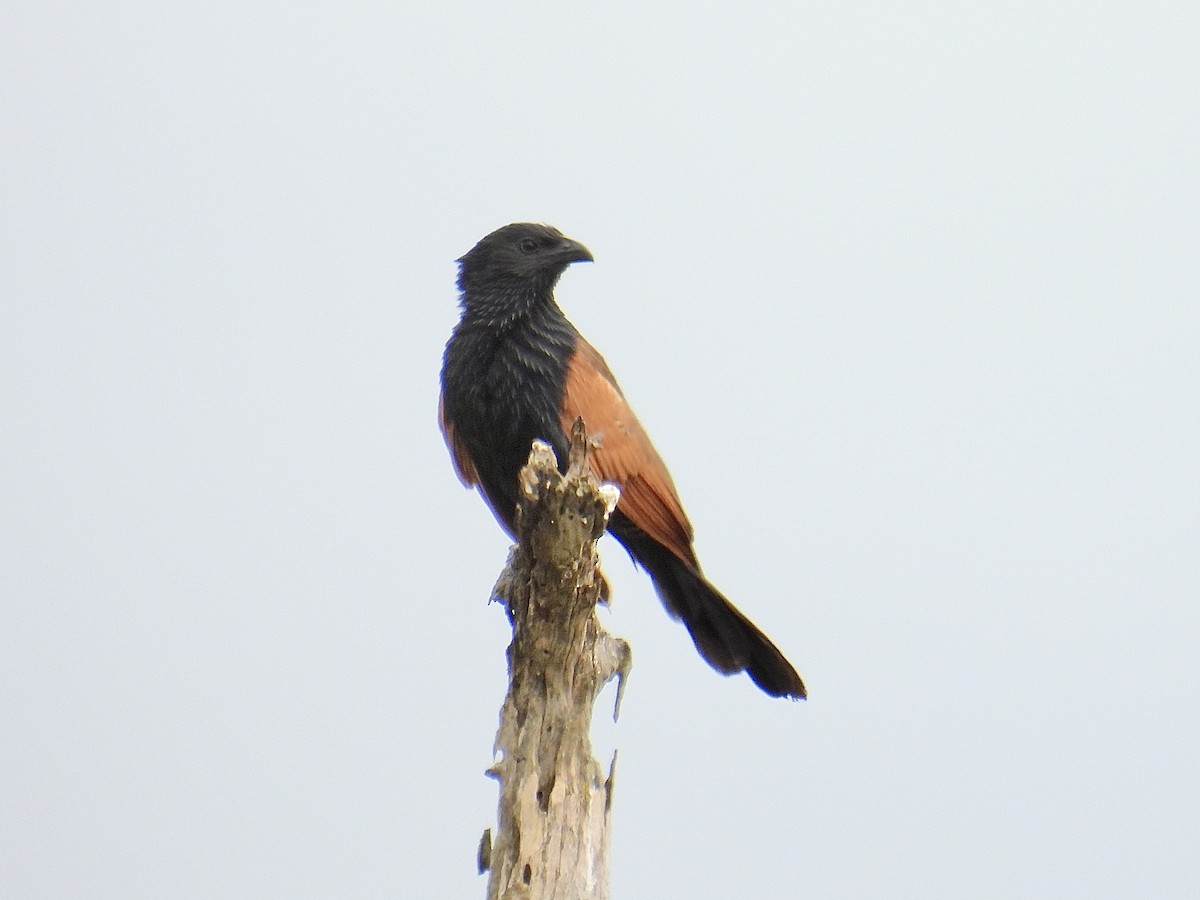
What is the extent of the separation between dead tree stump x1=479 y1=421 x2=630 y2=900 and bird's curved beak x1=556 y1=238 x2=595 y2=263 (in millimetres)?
868

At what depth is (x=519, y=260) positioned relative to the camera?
3.43 meters

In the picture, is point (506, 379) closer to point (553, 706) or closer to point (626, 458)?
point (626, 458)

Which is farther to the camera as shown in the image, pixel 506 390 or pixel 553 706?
pixel 506 390

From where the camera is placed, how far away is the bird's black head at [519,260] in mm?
3406

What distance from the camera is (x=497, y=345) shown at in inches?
130

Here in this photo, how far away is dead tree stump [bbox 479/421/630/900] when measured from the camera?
2.59m

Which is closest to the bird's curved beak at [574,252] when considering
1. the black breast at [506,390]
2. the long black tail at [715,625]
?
the black breast at [506,390]

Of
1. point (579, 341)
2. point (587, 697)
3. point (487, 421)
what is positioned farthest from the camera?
point (579, 341)

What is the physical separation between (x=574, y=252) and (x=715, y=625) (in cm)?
97

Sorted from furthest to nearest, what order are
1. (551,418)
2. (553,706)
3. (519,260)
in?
(519,260), (551,418), (553,706)

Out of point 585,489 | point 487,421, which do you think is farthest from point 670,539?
point 585,489

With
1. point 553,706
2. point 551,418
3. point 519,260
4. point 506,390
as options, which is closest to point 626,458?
point 551,418

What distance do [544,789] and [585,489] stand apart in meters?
0.58

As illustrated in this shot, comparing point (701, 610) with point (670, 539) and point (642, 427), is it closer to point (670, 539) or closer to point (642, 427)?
point (670, 539)
